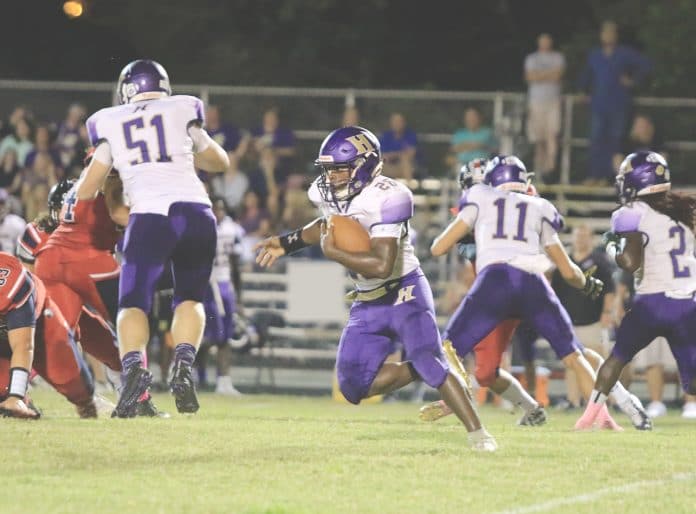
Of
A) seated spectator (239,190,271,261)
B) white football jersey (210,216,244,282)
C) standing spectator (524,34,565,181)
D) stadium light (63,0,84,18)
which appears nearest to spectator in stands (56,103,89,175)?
seated spectator (239,190,271,261)

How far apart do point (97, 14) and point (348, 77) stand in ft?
14.6

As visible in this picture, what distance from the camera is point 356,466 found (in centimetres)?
779

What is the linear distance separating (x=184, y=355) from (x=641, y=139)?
375 inches

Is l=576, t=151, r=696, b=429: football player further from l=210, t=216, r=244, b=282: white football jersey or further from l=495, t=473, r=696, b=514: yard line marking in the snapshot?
l=210, t=216, r=244, b=282: white football jersey

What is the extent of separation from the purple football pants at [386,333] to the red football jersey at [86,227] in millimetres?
2630

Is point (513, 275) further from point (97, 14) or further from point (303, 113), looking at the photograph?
point (97, 14)

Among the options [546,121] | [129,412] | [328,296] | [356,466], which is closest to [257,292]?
[328,296]

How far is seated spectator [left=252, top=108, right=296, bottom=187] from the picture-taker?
1848 centimetres

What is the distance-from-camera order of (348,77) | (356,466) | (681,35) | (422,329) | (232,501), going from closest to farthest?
(232,501) → (356,466) → (422,329) → (681,35) → (348,77)

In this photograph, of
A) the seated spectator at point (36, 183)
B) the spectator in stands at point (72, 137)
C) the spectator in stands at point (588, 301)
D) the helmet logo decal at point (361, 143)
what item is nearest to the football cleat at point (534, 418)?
the helmet logo decal at point (361, 143)

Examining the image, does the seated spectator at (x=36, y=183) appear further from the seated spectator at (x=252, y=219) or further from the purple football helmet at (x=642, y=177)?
the purple football helmet at (x=642, y=177)

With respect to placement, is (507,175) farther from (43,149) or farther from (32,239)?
(43,149)

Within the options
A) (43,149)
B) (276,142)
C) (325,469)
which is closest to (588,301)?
(276,142)

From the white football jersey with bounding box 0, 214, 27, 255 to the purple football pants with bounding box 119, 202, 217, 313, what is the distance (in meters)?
7.77
